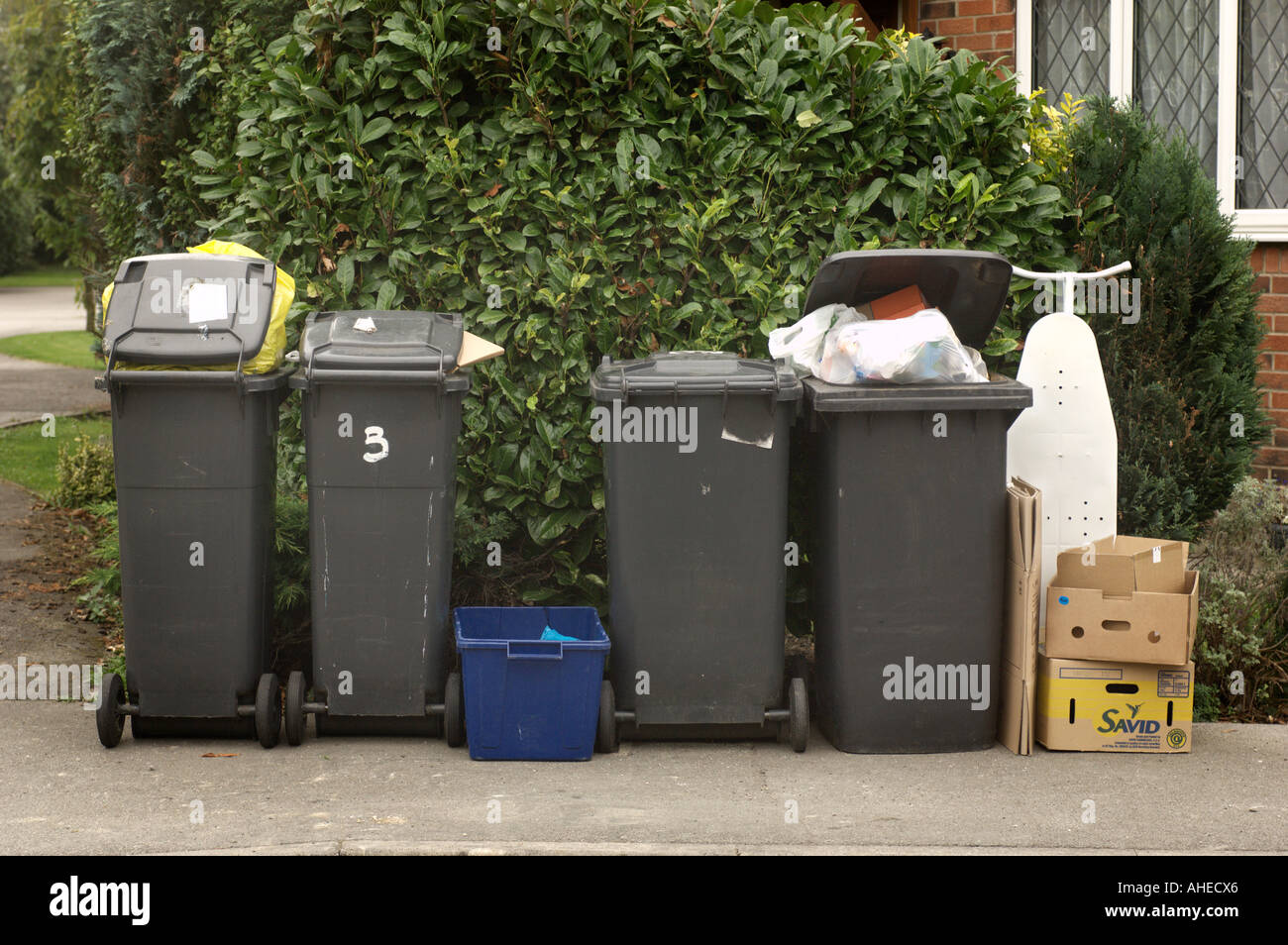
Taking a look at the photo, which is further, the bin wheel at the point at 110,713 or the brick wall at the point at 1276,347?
the brick wall at the point at 1276,347

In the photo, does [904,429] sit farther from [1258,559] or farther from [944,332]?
[1258,559]

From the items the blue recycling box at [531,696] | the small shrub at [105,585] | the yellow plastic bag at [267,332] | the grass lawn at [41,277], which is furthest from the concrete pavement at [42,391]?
the grass lawn at [41,277]

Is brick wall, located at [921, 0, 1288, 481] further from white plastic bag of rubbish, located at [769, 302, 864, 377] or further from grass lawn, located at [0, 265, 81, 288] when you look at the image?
grass lawn, located at [0, 265, 81, 288]

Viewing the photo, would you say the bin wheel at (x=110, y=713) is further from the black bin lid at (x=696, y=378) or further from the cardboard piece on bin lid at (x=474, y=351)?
the black bin lid at (x=696, y=378)

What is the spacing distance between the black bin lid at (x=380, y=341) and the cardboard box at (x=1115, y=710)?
2.36 m

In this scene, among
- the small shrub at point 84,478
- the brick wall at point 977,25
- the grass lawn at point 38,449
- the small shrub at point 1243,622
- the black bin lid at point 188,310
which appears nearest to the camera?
the black bin lid at point 188,310

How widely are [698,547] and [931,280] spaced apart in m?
1.31

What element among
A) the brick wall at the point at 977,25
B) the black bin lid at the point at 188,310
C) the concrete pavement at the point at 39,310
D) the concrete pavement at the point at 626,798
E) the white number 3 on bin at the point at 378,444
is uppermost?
the brick wall at the point at 977,25

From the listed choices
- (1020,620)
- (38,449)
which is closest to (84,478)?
(38,449)

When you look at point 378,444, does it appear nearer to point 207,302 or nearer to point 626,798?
point 207,302

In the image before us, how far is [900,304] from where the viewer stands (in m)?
5.03

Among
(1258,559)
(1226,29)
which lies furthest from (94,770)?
(1226,29)

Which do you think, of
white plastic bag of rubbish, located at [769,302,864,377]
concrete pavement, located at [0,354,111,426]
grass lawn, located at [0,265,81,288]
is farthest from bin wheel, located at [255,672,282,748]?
grass lawn, located at [0,265,81,288]

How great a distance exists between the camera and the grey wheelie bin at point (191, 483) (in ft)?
15.2
